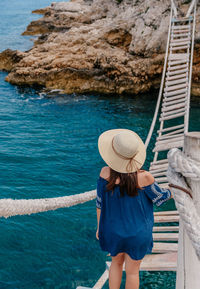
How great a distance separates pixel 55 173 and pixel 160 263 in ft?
17.3

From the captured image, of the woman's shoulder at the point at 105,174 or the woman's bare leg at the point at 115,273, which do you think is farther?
the woman's bare leg at the point at 115,273

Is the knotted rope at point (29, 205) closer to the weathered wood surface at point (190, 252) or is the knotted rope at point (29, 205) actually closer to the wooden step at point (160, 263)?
the wooden step at point (160, 263)

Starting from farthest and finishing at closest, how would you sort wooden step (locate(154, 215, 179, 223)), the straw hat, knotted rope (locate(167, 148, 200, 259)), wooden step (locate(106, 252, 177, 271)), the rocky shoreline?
the rocky shoreline < wooden step (locate(154, 215, 179, 223)) < wooden step (locate(106, 252, 177, 271)) < the straw hat < knotted rope (locate(167, 148, 200, 259))

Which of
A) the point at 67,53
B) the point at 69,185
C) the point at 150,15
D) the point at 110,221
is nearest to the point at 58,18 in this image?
the point at 67,53

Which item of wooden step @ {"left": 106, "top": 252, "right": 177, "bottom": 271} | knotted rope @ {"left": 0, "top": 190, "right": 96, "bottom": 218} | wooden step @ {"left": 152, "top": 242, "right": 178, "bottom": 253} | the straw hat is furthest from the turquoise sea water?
the straw hat

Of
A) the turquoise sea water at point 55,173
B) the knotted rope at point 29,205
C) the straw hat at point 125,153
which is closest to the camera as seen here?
the straw hat at point 125,153

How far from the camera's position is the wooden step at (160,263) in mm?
2943


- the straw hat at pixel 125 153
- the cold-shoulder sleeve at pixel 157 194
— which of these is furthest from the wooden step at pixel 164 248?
the straw hat at pixel 125 153

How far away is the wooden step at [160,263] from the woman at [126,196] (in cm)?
105

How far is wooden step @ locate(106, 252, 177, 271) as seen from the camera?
2943mm

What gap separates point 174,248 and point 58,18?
115ft

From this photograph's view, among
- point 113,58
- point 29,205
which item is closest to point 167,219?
point 29,205

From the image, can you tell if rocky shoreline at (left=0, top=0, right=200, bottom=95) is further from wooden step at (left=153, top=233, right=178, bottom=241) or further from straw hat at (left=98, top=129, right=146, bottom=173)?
straw hat at (left=98, top=129, right=146, bottom=173)

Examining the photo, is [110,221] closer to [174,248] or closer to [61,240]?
[174,248]
